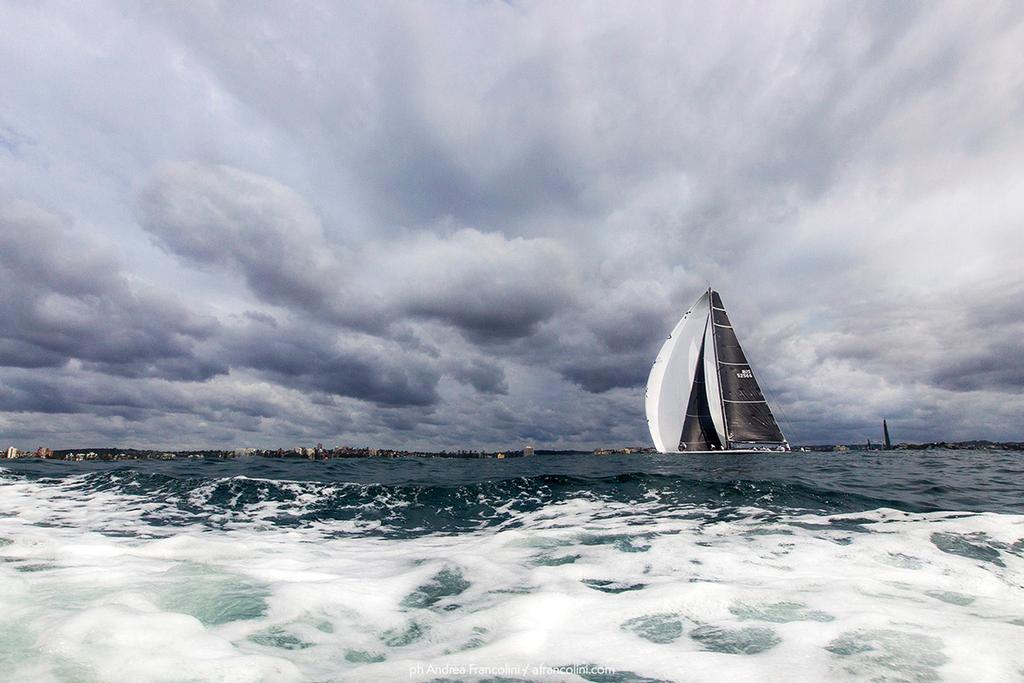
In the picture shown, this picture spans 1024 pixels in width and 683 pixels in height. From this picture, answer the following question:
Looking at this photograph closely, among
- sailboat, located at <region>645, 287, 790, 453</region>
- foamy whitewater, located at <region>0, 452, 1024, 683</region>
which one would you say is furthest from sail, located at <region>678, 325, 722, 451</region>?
foamy whitewater, located at <region>0, 452, 1024, 683</region>

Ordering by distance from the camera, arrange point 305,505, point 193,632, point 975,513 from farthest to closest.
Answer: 1. point 305,505
2. point 975,513
3. point 193,632

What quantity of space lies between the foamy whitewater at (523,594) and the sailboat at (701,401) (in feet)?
129

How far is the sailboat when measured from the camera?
5238 centimetres

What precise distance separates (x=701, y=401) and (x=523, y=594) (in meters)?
53.1

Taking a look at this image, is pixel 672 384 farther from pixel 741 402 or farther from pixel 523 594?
pixel 523 594

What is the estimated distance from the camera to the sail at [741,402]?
5228 centimetres

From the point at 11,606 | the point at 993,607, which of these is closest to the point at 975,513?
the point at 993,607

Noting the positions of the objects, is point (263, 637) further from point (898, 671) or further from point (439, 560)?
point (898, 671)

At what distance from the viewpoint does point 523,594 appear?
6219mm

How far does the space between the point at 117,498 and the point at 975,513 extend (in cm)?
2483

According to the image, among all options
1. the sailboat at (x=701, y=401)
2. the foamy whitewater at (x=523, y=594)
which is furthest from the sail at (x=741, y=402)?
the foamy whitewater at (x=523, y=594)

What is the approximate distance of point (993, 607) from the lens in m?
5.73

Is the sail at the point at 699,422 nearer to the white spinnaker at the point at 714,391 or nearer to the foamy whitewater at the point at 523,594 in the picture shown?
the white spinnaker at the point at 714,391

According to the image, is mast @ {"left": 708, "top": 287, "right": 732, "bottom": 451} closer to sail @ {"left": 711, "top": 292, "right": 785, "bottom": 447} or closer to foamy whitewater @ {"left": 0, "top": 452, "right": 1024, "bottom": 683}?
sail @ {"left": 711, "top": 292, "right": 785, "bottom": 447}
